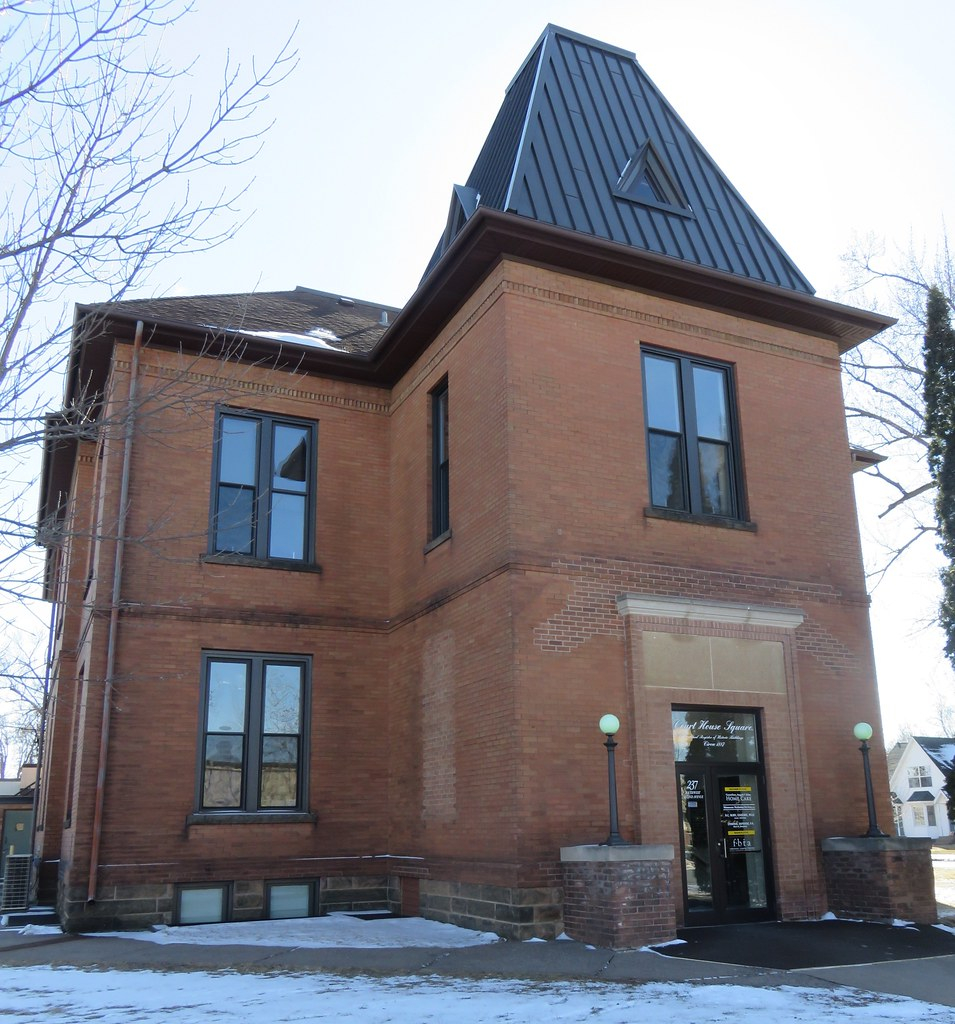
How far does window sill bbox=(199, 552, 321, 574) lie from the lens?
590 inches

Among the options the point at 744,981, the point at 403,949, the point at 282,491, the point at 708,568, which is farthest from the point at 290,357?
the point at 744,981

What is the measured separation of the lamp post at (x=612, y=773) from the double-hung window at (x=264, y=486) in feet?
20.5

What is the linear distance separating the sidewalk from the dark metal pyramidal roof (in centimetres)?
881

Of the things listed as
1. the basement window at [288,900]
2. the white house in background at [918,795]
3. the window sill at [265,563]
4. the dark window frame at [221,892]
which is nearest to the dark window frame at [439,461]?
the window sill at [265,563]

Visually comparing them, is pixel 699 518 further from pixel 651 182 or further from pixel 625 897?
pixel 651 182

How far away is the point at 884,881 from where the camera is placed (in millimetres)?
11961

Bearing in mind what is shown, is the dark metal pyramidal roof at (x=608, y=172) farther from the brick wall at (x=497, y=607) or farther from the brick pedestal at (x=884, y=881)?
the brick pedestal at (x=884, y=881)

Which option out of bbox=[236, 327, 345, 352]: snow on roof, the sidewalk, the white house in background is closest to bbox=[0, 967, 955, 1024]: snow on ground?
the sidewalk

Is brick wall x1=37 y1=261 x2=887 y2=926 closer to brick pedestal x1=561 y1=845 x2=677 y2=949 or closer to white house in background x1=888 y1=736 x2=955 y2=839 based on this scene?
brick pedestal x1=561 y1=845 x2=677 y2=949

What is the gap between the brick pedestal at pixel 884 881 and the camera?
38.9 feet

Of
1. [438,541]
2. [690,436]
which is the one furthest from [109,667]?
[690,436]

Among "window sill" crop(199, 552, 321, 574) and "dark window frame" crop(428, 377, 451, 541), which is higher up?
"dark window frame" crop(428, 377, 451, 541)

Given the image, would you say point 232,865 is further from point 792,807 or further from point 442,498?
point 792,807

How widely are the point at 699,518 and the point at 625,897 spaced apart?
17.2 feet
